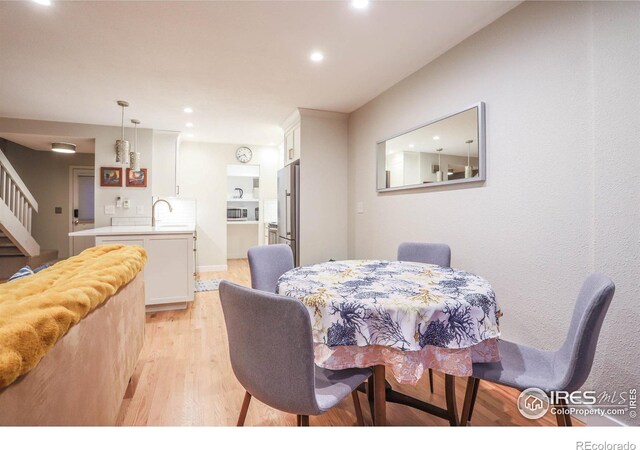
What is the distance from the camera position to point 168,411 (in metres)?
1.69

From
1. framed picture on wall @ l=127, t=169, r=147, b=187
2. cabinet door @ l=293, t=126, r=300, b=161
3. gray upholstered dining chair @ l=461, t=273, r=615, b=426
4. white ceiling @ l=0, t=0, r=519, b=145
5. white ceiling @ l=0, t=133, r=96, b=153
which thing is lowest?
gray upholstered dining chair @ l=461, t=273, r=615, b=426

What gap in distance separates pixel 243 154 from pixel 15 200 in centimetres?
366

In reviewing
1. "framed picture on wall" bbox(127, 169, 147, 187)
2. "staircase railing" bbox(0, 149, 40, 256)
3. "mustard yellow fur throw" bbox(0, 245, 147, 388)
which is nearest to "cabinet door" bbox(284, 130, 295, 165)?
"framed picture on wall" bbox(127, 169, 147, 187)

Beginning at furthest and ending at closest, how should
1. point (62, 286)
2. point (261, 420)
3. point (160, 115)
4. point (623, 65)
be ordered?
point (160, 115) → point (261, 420) → point (623, 65) → point (62, 286)

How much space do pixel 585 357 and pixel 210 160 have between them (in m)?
5.87

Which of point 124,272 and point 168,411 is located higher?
point 124,272

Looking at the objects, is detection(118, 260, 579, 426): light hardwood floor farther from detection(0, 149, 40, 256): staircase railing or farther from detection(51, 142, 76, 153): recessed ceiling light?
detection(0, 149, 40, 256): staircase railing

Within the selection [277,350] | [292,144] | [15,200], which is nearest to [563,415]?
[277,350]

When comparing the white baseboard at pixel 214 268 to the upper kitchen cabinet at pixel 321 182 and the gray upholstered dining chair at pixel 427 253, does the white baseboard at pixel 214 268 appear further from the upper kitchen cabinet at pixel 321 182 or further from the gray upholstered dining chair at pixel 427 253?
the gray upholstered dining chair at pixel 427 253

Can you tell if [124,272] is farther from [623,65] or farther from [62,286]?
[623,65]

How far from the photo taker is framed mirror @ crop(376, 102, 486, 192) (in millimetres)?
2266

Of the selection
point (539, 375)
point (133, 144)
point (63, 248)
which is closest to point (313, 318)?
point (539, 375)

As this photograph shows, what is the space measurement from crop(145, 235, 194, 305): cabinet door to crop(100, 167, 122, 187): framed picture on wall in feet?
6.58

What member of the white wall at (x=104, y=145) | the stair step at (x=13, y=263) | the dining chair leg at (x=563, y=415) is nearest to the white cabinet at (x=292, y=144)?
the white wall at (x=104, y=145)
